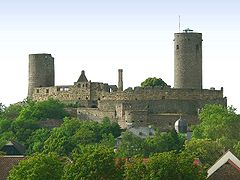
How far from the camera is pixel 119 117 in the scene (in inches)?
5000

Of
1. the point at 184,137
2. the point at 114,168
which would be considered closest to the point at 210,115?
the point at 184,137

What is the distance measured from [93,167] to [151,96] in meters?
55.3

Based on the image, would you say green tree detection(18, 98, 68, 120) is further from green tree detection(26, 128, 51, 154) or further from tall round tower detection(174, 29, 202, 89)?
tall round tower detection(174, 29, 202, 89)

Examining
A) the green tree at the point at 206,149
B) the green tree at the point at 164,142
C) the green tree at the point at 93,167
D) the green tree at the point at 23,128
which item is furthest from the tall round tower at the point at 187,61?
the green tree at the point at 93,167

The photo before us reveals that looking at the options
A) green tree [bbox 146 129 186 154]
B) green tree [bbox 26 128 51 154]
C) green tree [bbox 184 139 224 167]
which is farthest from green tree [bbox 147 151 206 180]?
green tree [bbox 26 128 51 154]

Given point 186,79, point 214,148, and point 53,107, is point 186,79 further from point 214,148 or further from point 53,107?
point 214,148

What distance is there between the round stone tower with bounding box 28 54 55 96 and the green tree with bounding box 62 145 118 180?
6386 centimetres

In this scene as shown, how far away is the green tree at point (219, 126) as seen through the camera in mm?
113562

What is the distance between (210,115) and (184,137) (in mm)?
2952

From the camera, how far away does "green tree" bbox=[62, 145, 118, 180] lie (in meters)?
74.1

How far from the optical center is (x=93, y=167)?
74.5 m

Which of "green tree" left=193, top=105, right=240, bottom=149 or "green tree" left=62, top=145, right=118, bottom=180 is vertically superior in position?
"green tree" left=193, top=105, right=240, bottom=149

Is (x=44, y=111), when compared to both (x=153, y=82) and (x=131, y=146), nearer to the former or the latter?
(x=153, y=82)

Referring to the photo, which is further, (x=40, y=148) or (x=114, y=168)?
(x=40, y=148)
